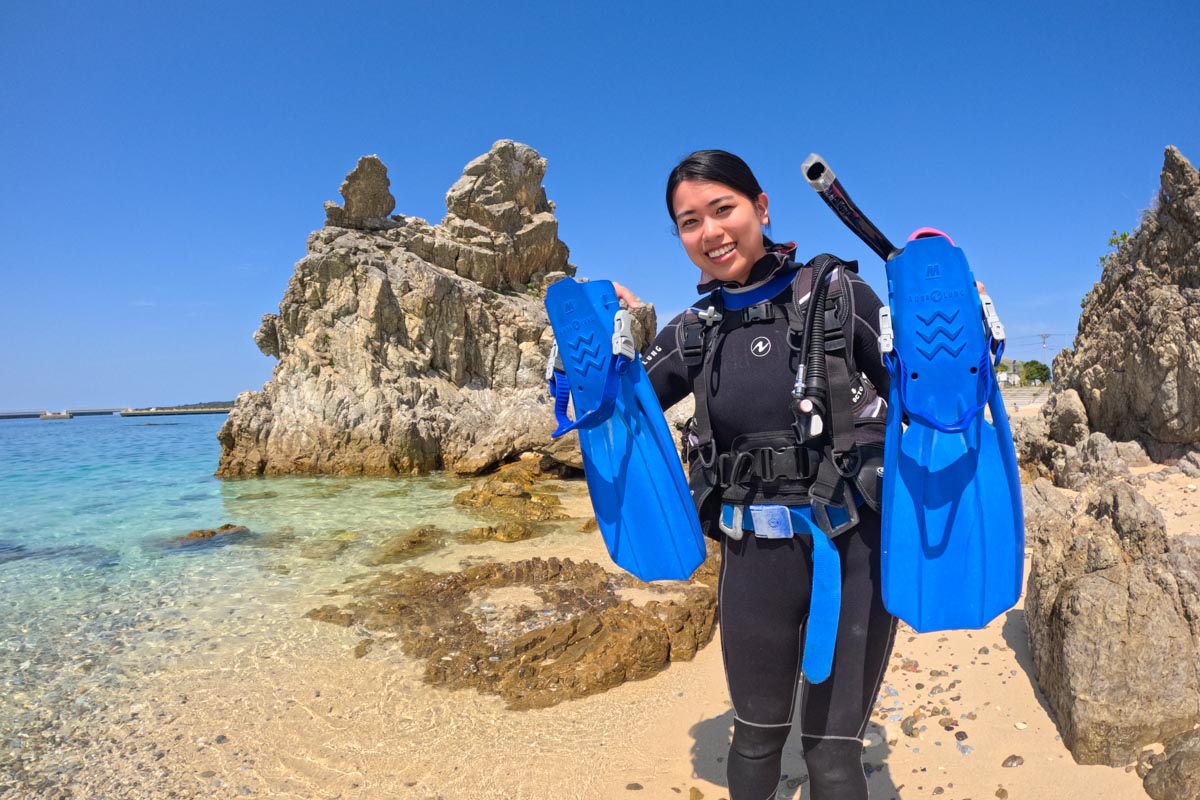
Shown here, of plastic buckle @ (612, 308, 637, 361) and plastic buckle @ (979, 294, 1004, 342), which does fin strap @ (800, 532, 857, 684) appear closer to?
plastic buckle @ (979, 294, 1004, 342)

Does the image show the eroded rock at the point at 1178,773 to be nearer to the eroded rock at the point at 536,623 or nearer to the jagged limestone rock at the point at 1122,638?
the jagged limestone rock at the point at 1122,638

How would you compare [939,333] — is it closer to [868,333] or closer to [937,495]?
[868,333]

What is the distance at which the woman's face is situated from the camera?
2.03 meters

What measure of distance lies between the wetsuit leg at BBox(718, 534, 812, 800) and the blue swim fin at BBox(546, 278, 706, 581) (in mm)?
224

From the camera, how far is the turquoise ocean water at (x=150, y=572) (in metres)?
4.95

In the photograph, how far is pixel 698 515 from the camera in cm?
218

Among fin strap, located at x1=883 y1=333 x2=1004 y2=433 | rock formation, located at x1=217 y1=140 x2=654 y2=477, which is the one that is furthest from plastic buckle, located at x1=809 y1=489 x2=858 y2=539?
rock formation, located at x1=217 y1=140 x2=654 y2=477

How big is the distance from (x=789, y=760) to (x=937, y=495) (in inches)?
86.0

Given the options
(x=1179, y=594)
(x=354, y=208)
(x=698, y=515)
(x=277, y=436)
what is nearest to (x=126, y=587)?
(x=698, y=515)

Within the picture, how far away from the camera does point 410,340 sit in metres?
21.1

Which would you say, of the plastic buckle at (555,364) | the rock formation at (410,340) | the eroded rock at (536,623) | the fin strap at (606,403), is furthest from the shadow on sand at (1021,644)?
the rock formation at (410,340)

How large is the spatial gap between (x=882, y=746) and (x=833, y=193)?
2.86 metres

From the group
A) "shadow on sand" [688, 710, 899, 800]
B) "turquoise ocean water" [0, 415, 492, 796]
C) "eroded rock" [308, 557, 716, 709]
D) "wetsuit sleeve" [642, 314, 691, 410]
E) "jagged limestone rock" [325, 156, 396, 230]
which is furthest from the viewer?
"jagged limestone rock" [325, 156, 396, 230]

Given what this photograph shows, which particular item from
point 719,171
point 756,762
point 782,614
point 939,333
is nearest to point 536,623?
point 756,762
